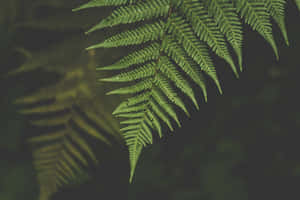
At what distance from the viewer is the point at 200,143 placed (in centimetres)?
189

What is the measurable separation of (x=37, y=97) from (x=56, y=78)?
0.41m

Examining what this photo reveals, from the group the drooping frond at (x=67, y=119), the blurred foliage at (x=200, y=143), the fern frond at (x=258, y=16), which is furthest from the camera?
the blurred foliage at (x=200, y=143)

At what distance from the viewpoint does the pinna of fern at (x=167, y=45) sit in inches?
37.7

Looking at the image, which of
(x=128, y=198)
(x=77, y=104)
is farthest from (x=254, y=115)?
(x=77, y=104)

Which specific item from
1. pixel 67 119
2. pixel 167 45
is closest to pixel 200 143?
pixel 67 119

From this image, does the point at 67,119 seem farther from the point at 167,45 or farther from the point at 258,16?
the point at 258,16

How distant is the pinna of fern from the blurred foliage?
27.7 inches

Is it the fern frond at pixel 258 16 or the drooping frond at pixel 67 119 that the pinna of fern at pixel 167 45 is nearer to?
the fern frond at pixel 258 16

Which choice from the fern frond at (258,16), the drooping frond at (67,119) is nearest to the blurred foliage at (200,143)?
the drooping frond at (67,119)

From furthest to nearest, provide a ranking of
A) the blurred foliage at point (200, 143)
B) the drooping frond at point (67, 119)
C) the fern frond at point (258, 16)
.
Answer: the blurred foliage at point (200, 143)
the drooping frond at point (67, 119)
the fern frond at point (258, 16)

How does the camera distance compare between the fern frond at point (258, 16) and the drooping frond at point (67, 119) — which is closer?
the fern frond at point (258, 16)

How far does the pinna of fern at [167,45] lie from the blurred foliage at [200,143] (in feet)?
2.31

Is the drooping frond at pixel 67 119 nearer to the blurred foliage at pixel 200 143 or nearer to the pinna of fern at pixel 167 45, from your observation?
the blurred foliage at pixel 200 143

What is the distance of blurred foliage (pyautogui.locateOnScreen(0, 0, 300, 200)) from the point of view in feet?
5.78
